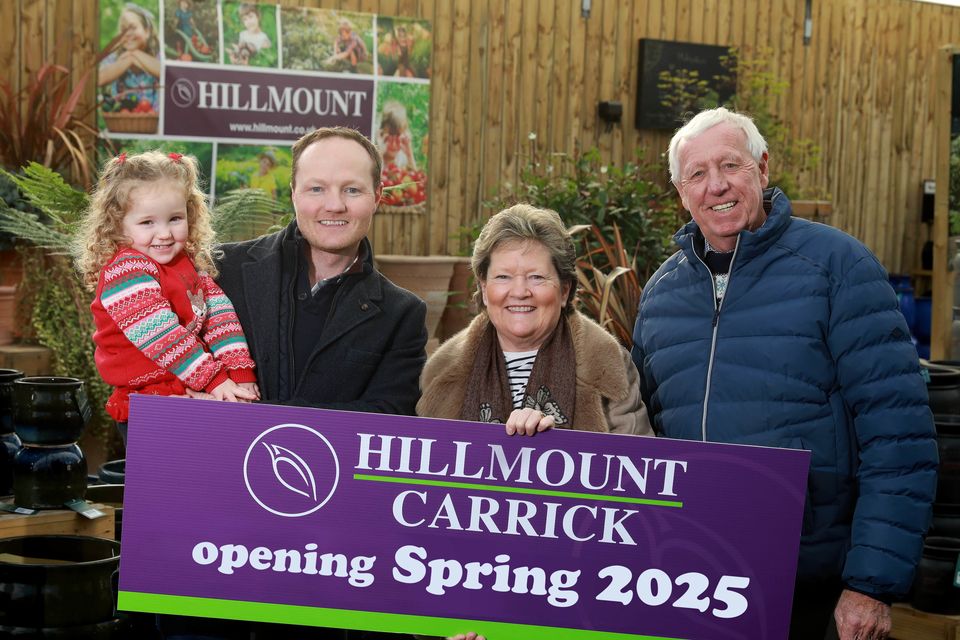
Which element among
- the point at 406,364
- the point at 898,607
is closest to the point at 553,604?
the point at 406,364

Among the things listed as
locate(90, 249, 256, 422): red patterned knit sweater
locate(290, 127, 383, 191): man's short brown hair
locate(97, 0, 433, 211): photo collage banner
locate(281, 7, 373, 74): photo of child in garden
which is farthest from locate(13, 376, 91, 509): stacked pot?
locate(281, 7, 373, 74): photo of child in garden

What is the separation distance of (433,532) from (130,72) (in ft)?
17.7

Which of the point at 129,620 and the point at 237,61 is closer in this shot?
the point at 129,620

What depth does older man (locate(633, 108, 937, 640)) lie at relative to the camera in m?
2.19

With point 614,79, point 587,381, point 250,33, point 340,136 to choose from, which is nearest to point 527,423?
point 587,381

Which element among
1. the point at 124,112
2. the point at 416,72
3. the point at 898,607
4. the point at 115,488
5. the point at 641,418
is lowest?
the point at 898,607

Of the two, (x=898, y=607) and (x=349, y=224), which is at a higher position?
(x=349, y=224)

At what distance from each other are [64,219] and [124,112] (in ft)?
6.76

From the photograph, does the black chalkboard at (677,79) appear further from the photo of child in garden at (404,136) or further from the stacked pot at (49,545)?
the stacked pot at (49,545)

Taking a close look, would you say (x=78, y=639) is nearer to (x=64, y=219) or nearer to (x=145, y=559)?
(x=145, y=559)

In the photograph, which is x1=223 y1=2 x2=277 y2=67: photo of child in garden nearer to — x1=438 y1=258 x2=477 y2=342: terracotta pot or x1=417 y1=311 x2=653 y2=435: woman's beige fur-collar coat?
x1=438 y1=258 x2=477 y2=342: terracotta pot

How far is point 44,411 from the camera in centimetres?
288

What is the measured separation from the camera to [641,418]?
2.38 m

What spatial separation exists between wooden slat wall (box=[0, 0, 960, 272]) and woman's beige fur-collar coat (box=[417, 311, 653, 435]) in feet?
16.6
